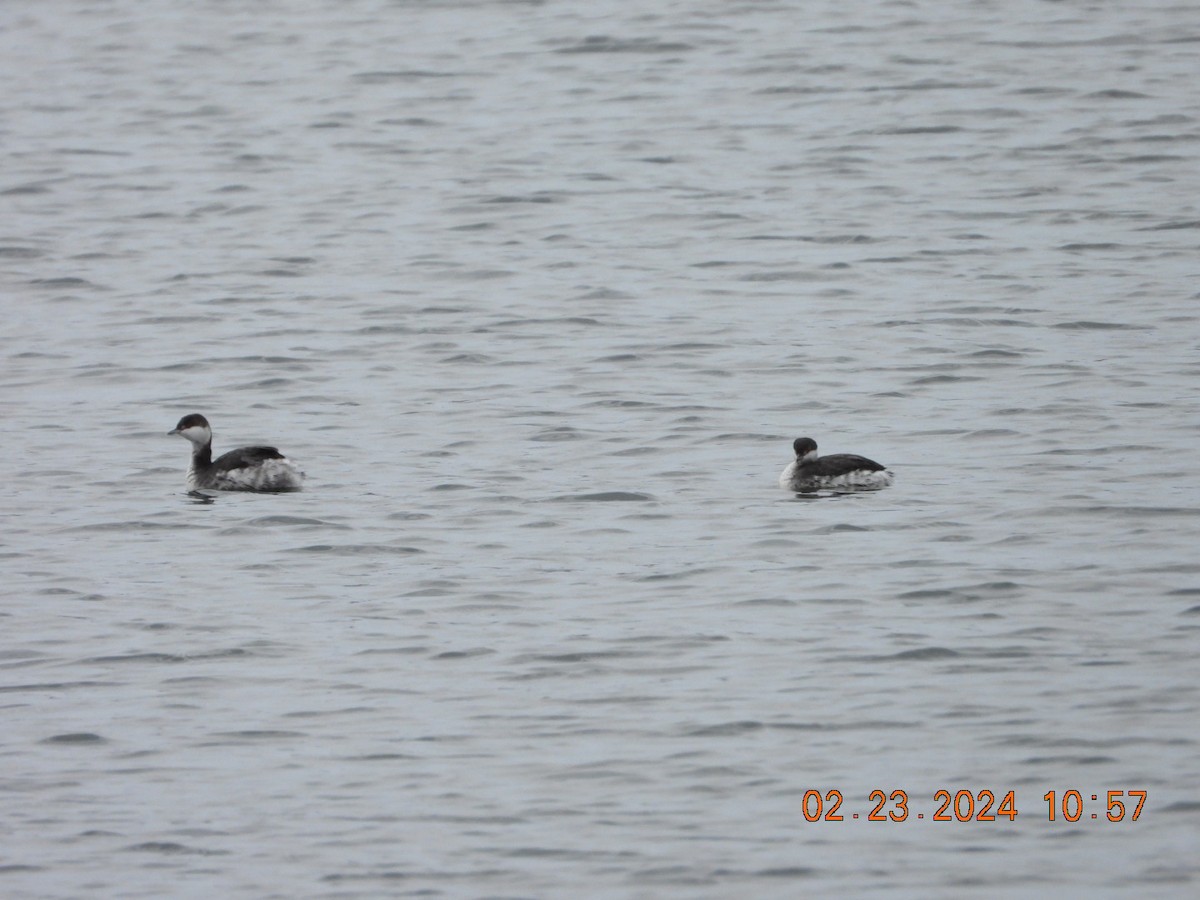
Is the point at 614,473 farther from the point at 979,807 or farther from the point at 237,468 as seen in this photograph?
the point at 979,807

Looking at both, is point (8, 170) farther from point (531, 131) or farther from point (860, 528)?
point (860, 528)

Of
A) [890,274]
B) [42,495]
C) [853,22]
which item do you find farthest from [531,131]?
[42,495]

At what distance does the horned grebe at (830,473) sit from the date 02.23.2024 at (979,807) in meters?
5.56

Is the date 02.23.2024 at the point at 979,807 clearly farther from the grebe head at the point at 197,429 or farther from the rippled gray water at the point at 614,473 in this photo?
the grebe head at the point at 197,429

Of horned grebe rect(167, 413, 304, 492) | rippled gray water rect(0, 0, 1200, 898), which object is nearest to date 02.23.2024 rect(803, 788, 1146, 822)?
rippled gray water rect(0, 0, 1200, 898)

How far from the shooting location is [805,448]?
1570cm

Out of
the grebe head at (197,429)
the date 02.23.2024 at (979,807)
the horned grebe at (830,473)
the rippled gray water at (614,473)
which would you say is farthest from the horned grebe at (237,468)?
the date 02.23.2024 at (979,807)

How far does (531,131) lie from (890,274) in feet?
34.8

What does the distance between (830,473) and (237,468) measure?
4.58 m

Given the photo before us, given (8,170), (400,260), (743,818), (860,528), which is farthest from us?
(8,170)

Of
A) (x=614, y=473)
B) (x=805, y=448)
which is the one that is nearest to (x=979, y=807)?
(x=805, y=448)

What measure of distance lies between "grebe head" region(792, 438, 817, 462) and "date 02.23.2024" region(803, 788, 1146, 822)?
587cm

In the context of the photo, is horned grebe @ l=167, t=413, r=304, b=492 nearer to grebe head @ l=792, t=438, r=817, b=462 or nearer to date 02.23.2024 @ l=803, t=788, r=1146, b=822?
grebe head @ l=792, t=438, r=817, b=462

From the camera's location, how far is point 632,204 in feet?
93.9
